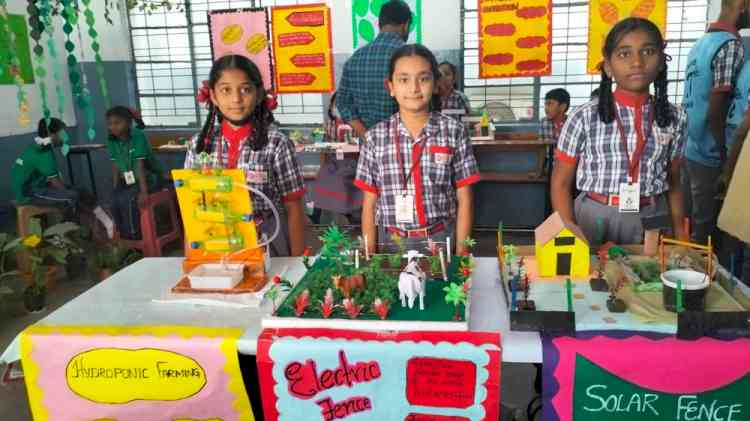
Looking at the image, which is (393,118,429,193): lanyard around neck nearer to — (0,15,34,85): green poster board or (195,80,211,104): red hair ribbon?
(195,80,211,104): red hair ribbon

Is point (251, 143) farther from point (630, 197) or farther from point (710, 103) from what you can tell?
point (710, 103)

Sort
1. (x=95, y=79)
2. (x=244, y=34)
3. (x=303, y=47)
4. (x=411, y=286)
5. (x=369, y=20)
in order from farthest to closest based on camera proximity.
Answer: (x=95, y=79) → (x=244, y=34) → (x=303, y=47) → (x=369, y=20) → (x=411, y=286)

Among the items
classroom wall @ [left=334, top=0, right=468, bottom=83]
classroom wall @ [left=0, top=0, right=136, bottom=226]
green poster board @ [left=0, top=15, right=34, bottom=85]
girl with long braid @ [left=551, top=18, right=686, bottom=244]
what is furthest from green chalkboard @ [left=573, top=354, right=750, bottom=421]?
classroom wall @ [left=0, top=0, right=136, bottom=226]

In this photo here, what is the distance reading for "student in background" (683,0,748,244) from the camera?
307 centimetres

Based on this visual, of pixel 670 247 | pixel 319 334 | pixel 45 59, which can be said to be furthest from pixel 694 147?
pixel 45 59

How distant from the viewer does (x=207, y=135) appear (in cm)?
210

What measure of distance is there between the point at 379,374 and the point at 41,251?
3316 mm

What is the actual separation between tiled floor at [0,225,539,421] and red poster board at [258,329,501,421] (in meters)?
0.62

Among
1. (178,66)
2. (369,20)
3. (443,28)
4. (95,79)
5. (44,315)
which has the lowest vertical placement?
(44,315)

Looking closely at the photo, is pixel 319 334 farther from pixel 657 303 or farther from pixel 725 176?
pixel 725 176

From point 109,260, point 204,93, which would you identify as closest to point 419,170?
point 204,93

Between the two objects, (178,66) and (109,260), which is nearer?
(109,260)

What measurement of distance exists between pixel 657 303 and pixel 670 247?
462 mm

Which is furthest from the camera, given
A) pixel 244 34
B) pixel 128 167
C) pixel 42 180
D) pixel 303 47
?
pixel 244 34
